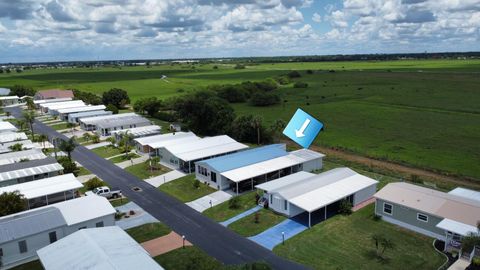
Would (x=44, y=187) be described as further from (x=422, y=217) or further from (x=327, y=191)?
(x=422, y=217)

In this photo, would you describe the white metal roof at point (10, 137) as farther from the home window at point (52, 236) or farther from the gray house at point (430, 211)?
the gray house at point (430, 211)

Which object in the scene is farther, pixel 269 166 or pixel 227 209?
pixel 269 166

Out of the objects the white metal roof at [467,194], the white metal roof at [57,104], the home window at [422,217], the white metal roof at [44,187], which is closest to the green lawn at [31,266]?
the white metal roof at [44,187]

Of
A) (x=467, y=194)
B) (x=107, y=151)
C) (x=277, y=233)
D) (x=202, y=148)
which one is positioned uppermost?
(x=202, y=148)

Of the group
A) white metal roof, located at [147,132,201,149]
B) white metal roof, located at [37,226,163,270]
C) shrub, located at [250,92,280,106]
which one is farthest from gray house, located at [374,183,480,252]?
shrub, located at [250,92,280,106]

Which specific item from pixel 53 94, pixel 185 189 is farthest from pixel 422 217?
pixel 53 94
